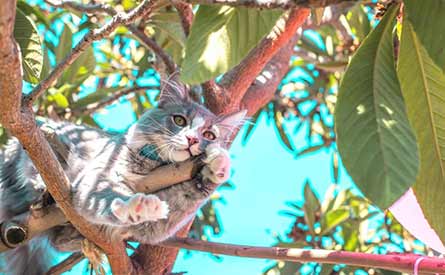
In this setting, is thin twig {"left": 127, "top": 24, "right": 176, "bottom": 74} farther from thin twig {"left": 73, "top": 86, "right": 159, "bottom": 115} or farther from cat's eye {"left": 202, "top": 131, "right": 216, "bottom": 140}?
thin twig {"left": 73, "top": 86, "right": 159, "bottom": 115}

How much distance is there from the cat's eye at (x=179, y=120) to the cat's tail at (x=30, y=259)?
0.60m

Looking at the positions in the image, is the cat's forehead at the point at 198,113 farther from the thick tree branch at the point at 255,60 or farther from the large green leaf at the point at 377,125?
the large green leaf at the point at 377,125

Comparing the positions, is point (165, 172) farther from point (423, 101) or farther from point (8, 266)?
point (423, 101)

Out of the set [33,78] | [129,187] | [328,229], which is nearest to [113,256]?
[129,187]

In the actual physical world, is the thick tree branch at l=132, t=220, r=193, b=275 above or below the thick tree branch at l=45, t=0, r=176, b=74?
below

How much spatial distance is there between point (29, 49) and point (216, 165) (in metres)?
0.66

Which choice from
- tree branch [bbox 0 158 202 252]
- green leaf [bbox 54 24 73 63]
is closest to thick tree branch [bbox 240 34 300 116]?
tree branch [bbox 0 158 202 252]

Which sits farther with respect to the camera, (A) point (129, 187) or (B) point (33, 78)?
(A) point (129, 187)

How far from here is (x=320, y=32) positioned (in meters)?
3.54

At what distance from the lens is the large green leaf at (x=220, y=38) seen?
1338mm

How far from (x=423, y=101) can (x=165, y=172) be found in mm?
918

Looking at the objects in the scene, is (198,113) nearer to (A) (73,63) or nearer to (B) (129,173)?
(B) (129,173)

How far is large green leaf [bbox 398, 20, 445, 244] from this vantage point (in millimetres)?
1459

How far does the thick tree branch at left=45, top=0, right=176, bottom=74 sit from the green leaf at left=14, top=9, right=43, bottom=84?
58 cm
